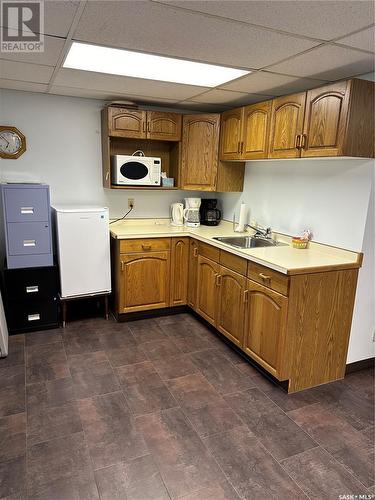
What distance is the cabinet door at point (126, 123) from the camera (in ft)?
10.8

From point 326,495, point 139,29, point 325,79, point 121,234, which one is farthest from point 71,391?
point 325,79

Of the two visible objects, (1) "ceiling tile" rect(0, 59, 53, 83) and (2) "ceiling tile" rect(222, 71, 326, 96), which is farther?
(2) "ceiling tile" rect(222, 71, 326, 96)

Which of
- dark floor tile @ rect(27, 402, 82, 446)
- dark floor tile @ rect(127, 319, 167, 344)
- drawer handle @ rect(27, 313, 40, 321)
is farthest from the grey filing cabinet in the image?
dark floor tile @ rect(27, 402, 82, 446)

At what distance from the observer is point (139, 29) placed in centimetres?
170

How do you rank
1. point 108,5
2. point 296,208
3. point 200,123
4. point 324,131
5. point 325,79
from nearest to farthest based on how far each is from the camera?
1. point 108,5
2. point 324,131
3. point 325,79
4. point 296,208
5. point 200,123

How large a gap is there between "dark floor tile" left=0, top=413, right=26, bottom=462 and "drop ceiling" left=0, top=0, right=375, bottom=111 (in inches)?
85.1

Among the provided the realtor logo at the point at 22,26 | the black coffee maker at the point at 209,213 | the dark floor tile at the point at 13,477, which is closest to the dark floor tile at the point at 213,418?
the dark floor tile at the point at 13,477

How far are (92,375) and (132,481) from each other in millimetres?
996

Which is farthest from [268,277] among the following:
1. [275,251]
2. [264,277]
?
[275,251]

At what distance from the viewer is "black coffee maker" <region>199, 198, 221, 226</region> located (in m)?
3.98

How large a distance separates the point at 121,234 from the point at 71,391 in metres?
1.42

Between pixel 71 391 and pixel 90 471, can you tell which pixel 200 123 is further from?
pixel 90 471

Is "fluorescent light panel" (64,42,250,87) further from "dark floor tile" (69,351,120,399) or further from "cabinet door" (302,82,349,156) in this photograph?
"dark floor tile" (69,351,120,399)

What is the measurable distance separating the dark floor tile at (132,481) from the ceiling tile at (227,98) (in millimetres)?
2716
